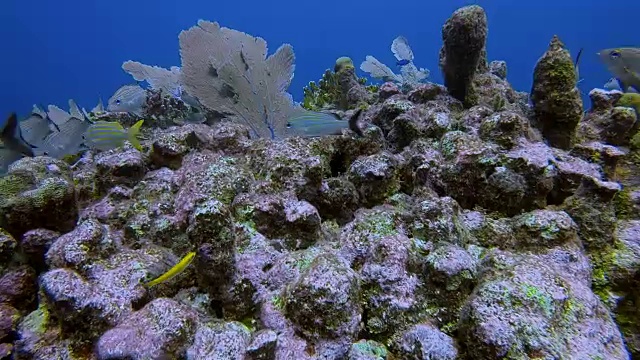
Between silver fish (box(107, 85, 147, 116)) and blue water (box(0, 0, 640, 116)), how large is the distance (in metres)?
70.3

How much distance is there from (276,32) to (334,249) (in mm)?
160874

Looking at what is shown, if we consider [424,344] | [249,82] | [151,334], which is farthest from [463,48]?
[151,334]

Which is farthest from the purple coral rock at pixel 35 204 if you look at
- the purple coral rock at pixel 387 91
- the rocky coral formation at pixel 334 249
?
the purple coral rock at pixel 387 91

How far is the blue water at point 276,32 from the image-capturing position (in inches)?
3853

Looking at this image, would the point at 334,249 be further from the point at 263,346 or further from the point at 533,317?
the point at 533,317

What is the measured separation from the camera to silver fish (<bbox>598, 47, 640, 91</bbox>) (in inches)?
167

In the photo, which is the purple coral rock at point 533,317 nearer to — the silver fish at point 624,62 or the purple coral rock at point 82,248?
the purple coral rock at point 82,248

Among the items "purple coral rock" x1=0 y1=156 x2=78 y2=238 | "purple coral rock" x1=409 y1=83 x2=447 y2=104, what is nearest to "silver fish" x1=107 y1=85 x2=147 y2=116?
"purple coral rock" x1=0 y1=156 x2=78 y2=238

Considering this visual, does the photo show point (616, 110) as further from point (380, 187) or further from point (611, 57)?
point (380, 187)

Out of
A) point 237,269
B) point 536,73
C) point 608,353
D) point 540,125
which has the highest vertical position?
point 536,73

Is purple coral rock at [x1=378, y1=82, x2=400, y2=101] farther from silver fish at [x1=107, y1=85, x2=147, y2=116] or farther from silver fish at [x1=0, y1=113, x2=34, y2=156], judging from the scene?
silver fish at [x1=0, y1=113, x2=34, y2=156]

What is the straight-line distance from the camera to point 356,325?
5.77 feet

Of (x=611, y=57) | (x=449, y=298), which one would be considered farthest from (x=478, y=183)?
(x=611, y=57)

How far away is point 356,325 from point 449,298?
0.50 m
